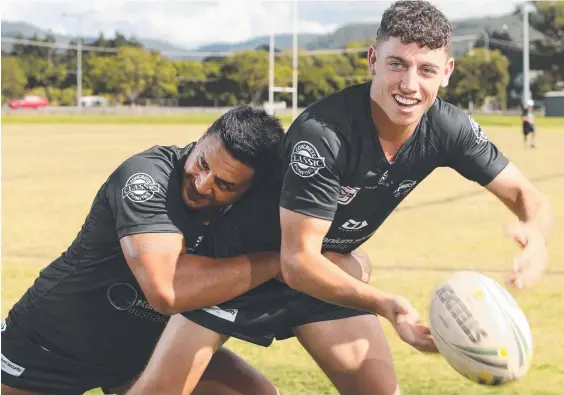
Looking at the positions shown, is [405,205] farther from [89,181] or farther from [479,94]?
[479,94]

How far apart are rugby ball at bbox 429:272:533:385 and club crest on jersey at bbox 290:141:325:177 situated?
75cm

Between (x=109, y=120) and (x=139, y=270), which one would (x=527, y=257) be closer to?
(x=139, y=270)

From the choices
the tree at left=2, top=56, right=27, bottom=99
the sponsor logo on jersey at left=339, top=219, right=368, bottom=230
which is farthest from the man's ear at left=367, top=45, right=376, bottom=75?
the tree at left=2, top=56, right=27, bottom=99

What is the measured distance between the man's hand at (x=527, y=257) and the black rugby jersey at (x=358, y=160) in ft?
1.06

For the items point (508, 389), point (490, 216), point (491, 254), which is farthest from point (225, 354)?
point (490, 216)

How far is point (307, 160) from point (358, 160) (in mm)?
278

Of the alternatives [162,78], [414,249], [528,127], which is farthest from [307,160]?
[162,78]

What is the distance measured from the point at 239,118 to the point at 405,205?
11.3 metres

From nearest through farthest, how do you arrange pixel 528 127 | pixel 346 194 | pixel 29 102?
pixel 346 194
pixel 528 127
pixel 29 102

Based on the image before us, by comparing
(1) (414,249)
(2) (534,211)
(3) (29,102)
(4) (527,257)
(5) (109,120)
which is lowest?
(5) (109,120)

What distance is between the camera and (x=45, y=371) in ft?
16.8

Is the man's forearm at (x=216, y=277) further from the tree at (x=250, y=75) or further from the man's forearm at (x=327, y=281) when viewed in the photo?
the tree at (x=250, y=75)

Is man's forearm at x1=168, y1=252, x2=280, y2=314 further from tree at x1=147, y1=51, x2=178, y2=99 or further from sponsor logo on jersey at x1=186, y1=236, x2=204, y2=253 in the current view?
tree at x1=147, y1=51, x2=178, y2=99

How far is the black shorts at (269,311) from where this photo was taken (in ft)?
16.1
